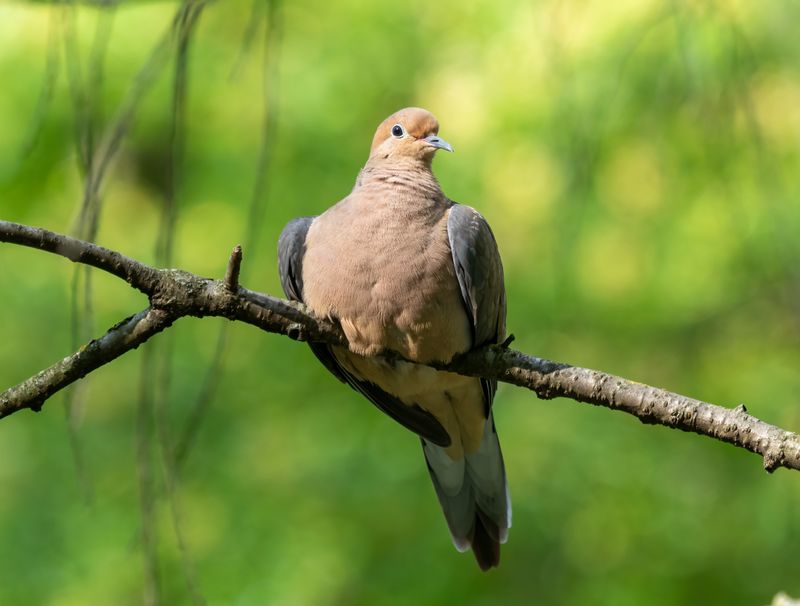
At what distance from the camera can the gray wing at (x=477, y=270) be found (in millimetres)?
2854

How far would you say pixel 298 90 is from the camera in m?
4.96

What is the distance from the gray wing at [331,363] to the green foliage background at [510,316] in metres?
0.99

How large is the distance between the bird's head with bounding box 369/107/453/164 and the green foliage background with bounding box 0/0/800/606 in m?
0.91

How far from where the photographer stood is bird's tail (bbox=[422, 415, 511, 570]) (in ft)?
11.8

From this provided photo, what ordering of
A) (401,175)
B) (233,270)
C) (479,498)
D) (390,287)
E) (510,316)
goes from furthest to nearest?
(510,316) < (479,498) < (401,175) < (390,287) < (233,270)

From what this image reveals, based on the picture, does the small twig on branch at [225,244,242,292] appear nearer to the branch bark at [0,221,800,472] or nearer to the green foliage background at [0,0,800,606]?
the branch bark at [0,221,800,472]

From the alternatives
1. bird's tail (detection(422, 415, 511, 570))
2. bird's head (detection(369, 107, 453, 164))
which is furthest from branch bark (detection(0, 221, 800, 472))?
bird's tail (detection(422, 415, 511, 570))

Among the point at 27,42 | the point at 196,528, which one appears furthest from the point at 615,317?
the point at 27,42

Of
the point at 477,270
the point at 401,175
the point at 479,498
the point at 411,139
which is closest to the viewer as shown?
the point at 477,270

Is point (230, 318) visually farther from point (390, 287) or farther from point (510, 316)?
point (510, 316)

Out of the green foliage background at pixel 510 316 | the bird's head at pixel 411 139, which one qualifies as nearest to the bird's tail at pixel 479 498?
the green foliage background at pixel 510 316

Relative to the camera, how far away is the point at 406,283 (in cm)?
279

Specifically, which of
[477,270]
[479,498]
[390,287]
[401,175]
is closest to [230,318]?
[390,287]

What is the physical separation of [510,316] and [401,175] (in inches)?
66.3
